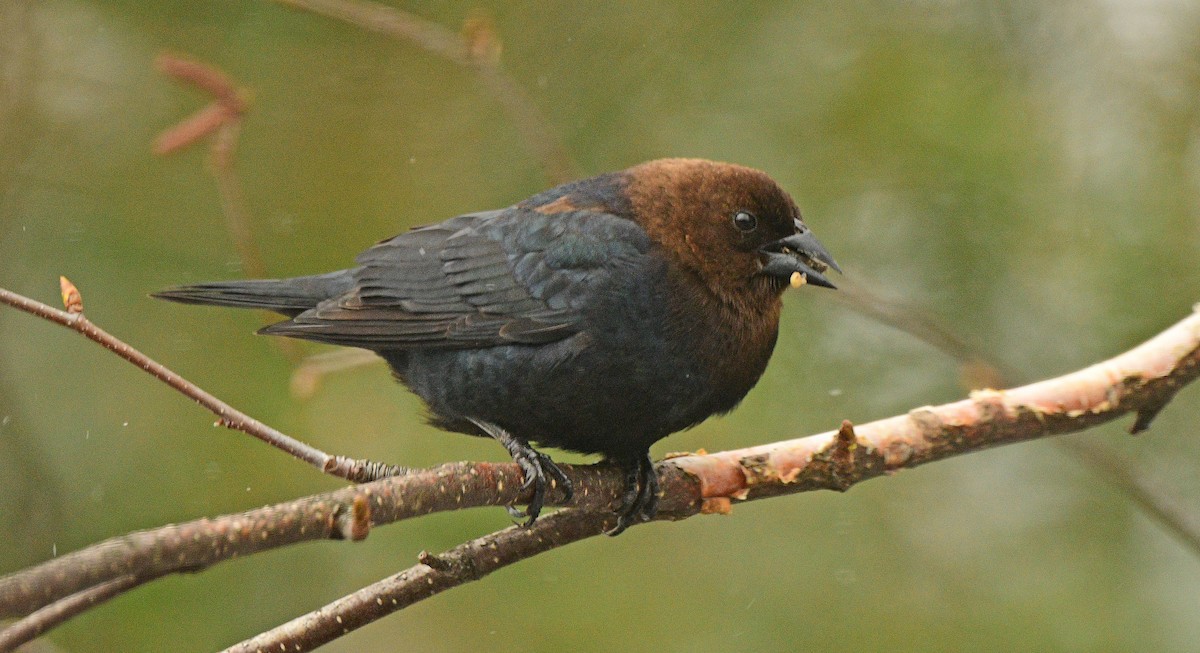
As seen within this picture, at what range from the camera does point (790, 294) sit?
4.54 metres

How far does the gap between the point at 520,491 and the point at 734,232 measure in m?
1.10

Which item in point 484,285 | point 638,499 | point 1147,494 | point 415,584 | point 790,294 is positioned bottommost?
point 415,584

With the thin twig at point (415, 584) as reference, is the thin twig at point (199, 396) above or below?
above

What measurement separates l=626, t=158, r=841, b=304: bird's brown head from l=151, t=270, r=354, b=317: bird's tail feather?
2.98 ft

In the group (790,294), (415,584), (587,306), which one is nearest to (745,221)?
(587,306)

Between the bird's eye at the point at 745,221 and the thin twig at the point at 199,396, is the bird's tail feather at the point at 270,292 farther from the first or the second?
the bird's eye at the point at 745,221

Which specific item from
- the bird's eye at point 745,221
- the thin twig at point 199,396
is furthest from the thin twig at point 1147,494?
the thin twig at point 199,396

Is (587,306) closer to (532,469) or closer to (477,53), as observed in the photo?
(532,469)

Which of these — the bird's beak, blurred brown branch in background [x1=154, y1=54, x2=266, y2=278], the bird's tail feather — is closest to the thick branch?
the bird's beak

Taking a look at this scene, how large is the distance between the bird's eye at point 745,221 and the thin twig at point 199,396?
4.16 ft

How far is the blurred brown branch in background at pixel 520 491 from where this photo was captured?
1469 millimetres

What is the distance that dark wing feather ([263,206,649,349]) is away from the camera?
9.86 feet

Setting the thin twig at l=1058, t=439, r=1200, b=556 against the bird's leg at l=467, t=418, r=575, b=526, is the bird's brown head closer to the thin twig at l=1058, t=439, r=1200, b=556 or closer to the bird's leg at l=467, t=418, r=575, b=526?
the bird's leg at l=467, t=418, r=575, b=526

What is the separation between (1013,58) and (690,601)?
2288 millimetres
